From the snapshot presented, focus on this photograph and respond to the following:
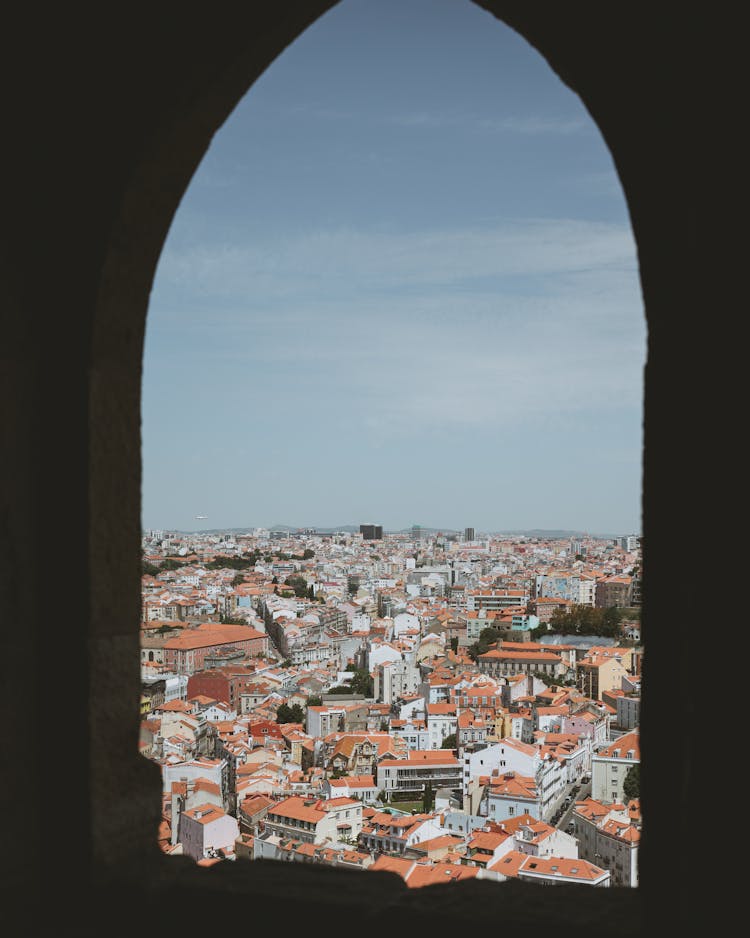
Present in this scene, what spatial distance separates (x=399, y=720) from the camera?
2870 cm

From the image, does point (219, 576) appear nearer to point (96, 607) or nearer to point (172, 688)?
point (172, 688)

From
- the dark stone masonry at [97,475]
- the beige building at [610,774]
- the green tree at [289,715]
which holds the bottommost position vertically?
the green tree at [289,715]

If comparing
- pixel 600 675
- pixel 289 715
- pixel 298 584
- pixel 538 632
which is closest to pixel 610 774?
pixel 600 675

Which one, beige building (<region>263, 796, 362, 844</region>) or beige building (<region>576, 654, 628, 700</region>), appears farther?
beige building (<region>576, 654, 628, 700</region>)

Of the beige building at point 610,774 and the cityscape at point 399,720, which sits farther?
the beige building at point 610,774

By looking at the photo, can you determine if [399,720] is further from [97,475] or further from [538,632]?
[97,475]

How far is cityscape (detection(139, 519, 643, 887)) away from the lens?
1683cm

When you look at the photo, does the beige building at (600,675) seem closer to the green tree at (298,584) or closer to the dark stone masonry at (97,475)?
the green tree at (298,584)

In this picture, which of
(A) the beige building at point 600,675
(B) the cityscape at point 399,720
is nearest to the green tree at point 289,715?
(B) the cityscape at point 399,720

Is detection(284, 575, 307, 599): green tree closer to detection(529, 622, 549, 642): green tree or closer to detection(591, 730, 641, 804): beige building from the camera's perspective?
Result: detection(529, 622, 549, 642): green tree

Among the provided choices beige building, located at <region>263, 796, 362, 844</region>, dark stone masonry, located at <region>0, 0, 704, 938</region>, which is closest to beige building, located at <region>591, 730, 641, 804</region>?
beige building, located at <region>263, 796, 362, 844</region>

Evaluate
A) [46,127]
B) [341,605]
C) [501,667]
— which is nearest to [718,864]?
[46,127]

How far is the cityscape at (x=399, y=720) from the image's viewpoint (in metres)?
16.8

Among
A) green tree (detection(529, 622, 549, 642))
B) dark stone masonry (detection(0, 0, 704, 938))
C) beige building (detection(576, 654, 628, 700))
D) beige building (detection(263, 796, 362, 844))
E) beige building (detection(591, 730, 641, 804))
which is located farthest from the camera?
green tree (detection(529, 622, 549, 642))
